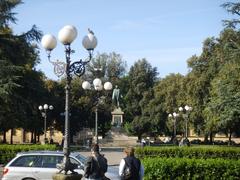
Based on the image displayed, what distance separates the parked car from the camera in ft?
52.4

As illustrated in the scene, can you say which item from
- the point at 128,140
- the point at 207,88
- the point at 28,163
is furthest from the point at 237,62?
the point at 128,140

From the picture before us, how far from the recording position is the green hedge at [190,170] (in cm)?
1728

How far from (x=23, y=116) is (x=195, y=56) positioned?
30521 millimetres

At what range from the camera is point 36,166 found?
1627cm

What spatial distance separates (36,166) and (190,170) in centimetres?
526

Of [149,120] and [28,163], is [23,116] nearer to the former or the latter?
[28,163]

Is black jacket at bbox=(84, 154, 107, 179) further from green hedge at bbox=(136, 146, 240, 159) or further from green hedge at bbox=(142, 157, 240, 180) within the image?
green hedge at bbox=(136, 146, 240, 159)

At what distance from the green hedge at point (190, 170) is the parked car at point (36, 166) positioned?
167 centimetres

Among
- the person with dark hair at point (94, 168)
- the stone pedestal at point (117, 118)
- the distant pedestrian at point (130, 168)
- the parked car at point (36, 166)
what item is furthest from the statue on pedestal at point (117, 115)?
the distant pedestrian at point (130, 168)

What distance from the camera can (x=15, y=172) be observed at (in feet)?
52.9

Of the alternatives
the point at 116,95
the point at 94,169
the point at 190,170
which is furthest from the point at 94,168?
the point at 116,95

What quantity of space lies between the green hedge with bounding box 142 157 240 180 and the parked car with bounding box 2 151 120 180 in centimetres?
167

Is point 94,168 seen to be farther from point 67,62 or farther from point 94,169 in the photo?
point 67,62

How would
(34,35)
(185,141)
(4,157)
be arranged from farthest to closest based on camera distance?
(185,141)
(34,35)
(4,157)
